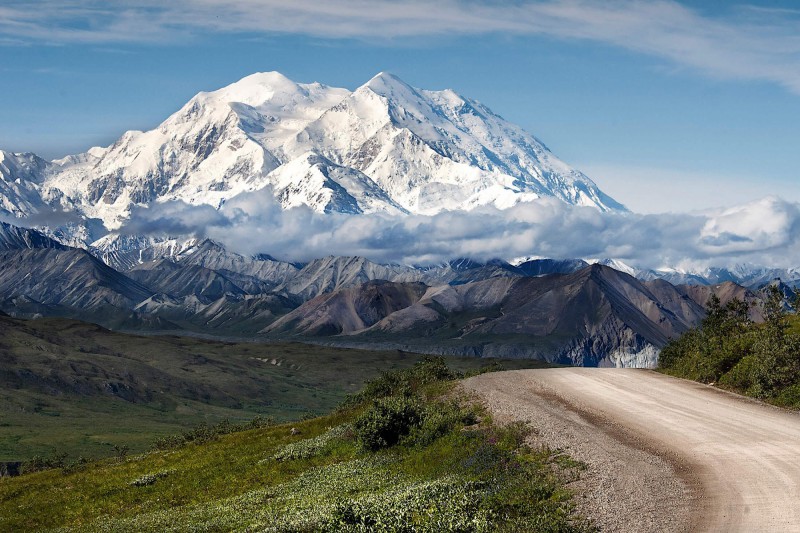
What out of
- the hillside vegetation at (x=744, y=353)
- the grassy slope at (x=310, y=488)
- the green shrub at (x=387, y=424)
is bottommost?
the grassy slope at (x=310, y=488)

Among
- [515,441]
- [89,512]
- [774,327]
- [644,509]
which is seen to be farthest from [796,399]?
[89,512]

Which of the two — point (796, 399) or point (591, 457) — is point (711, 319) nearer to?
point (796, 399)

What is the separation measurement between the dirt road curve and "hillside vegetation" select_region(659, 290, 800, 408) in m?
1.48

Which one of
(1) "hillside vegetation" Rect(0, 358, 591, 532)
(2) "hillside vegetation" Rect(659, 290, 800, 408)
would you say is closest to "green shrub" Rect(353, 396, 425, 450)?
(1) "hillside vegetation" Rect(0, 358, 591, 532)

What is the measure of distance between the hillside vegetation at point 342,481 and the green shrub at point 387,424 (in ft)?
0.18

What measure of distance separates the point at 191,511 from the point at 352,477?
6.48m

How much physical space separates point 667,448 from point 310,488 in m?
13.7

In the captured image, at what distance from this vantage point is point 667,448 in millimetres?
37031

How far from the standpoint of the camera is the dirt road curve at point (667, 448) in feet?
91.1

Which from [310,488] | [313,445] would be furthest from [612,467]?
[313,445]

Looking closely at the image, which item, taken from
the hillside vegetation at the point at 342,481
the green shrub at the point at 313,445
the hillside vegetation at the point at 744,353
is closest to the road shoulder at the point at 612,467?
the hillside vegetation at the point at 342,481

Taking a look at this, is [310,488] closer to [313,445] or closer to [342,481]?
[342,481]

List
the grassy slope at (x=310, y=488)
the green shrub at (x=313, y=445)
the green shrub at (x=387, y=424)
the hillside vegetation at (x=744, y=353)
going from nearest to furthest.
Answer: the grassy slope at (x=310, y=488) → the green shrub at (x=387, y=424) → the green shrub at (x=313, y=445) → the hillside vegetation at (x=744, y=353)

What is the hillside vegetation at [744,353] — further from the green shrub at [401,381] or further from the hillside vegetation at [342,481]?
the green shrub at [401,381]
